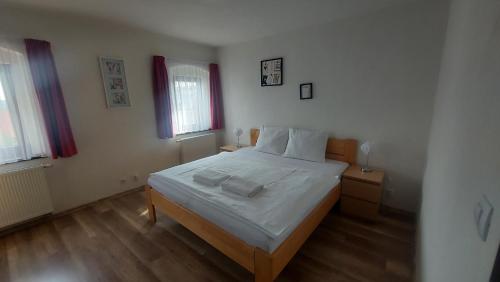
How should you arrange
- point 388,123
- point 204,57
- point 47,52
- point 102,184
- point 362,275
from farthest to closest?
point 204,57 < point 102,184 < point 388,123 < point 47,52 < point 362,275

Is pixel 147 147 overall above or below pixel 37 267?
above

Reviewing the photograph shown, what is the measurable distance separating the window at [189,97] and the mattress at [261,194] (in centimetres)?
129

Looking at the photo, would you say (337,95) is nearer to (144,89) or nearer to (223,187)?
(223,187)

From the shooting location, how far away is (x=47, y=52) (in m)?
2.37

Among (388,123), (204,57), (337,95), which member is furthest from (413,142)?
(204,57)

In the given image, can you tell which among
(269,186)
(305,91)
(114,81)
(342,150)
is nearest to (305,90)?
(305,91)

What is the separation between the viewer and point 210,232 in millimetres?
1803

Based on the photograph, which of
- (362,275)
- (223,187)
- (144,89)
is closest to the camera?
(362,275)

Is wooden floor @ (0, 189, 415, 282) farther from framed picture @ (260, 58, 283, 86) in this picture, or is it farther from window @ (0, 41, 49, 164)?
framed picture @ (260, 58, 283, 86)

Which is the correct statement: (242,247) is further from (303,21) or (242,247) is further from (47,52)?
(47,52)

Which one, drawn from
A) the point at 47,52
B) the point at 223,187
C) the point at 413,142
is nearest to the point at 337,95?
the point at 413,142

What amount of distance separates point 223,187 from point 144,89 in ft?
7.49

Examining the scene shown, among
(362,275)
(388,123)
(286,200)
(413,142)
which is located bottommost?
(362,275)

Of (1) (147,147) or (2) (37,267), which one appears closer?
(2) (37,267)
